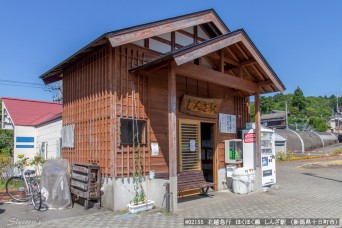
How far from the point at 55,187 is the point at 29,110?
12.3 metres

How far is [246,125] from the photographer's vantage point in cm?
1202

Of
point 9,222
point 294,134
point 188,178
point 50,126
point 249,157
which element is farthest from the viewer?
point 294,134

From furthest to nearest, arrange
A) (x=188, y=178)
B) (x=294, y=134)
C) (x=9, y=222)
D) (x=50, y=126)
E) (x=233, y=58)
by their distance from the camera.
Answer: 1. (x=294, y=134)
2. (x=50, y=126)
3. (x=233, y=58)
4. (x=188, y=178)
5. (x=9, y=222)

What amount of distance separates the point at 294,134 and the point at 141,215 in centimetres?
2963

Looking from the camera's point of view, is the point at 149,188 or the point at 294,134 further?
the point at 294,134

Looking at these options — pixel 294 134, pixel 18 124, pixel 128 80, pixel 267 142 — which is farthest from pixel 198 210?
pixel 294 134

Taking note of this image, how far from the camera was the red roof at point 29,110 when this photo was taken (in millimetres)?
17406

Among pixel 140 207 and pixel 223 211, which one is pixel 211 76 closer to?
pixel 223 211

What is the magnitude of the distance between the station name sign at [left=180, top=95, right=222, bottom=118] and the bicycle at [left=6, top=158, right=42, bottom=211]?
4.61 metres

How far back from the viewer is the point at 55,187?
26.7 ft

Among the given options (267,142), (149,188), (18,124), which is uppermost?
(18,124)

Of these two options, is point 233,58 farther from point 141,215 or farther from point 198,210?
point 141,215

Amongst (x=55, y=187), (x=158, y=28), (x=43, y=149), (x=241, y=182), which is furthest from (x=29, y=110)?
(x=241, y=182)

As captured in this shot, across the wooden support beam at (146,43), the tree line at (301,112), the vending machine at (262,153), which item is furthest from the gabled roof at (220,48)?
A: the tree line at (301,112)
